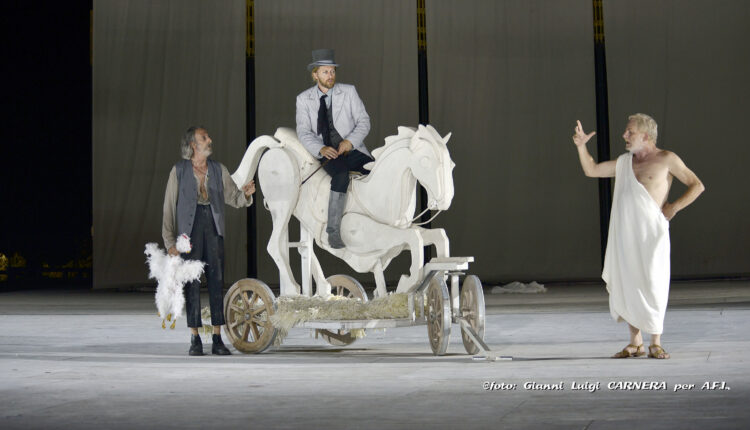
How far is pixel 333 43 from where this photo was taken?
1625 cm

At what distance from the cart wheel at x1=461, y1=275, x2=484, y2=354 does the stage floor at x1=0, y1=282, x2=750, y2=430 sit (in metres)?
0.15

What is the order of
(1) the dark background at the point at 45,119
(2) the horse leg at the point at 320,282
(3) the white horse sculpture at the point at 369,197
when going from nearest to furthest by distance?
(3) the white horse sculpture at the point at 369,197
(2) the horse leg at the point at 320,282
(1) the dark background at the point at 45,119

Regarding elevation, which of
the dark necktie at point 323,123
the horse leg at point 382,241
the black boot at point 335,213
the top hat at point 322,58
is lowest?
the horse leg at point 382,241

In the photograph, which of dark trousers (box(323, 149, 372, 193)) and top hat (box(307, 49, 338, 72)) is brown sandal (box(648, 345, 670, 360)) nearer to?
dark trousers (box(323, 149, 372, 193))

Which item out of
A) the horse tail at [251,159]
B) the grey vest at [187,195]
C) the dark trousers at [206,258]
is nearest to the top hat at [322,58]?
the horse tail at [251,159]

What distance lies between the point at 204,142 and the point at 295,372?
1799mm

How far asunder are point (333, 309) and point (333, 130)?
113 centimetres

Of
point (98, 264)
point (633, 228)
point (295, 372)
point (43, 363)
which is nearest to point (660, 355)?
point (633, 228)

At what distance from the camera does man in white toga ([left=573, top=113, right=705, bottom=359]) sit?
5750mm

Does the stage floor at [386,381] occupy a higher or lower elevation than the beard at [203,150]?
lower

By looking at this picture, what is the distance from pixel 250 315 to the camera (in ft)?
22.0

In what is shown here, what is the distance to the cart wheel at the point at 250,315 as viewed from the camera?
6566 millimetres

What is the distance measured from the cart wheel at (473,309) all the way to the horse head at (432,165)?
0.50 metres

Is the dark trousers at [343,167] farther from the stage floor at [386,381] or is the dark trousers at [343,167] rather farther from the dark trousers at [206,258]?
the stage floor at [386,381]
